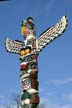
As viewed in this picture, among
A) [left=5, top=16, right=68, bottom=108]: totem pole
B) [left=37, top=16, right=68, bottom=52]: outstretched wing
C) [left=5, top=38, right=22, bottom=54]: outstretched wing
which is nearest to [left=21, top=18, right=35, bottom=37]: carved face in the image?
[left=5, top=16, right=68, bottom=108]: totem pole

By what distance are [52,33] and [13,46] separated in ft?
14.4

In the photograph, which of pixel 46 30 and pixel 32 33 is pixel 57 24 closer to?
pixel 46 30

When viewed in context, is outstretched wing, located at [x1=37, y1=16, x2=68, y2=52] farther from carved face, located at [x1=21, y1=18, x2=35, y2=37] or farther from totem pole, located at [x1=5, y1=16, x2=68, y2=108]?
carved face, located at [x1=21, y1=18, x2=35, y2=37]

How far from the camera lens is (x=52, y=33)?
60.1 feet

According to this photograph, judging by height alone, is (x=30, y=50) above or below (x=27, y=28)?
below

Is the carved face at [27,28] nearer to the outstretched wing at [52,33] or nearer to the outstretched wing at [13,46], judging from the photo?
the outstretched wing at [13,46]

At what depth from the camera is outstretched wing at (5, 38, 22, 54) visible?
20797 millimetres

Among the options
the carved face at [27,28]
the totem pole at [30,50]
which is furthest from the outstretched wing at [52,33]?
the carved face at [27,28]

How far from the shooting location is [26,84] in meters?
18.2

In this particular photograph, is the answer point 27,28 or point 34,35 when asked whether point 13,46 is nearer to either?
point 27,28

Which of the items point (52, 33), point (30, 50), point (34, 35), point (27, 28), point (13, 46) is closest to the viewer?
point (52, 33)

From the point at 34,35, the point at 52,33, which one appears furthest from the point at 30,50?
the point at 52,33

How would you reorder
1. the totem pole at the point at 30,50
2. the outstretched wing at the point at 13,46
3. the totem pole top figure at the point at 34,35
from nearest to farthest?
the totem pole at the point at 30,50
the totem pole top figure at the point at 34,35
the outstretched wing at the point at 13,46

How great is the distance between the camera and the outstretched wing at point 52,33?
1761cm
